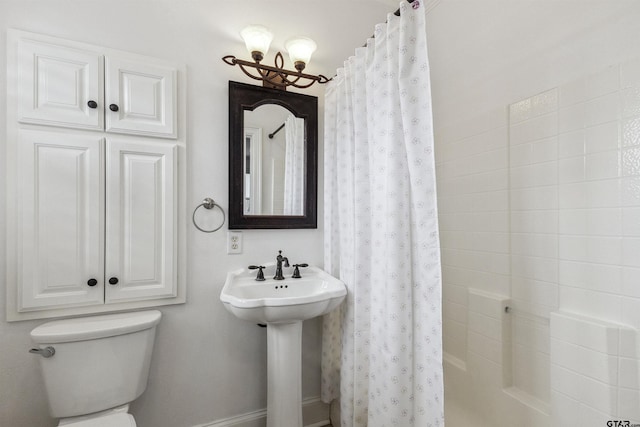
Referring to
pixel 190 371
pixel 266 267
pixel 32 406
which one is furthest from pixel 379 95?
pixel 32 406

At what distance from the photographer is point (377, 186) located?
3.93ft

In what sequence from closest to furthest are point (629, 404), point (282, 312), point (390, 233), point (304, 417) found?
point (629, 404)
point (390, 233)
point (282, 312)
point (304, 417)

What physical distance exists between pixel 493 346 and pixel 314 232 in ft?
3.73

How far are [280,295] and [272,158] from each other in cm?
78

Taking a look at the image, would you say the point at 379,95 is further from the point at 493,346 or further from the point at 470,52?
the point at 493,346

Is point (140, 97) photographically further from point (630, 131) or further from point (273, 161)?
point (630, 131)

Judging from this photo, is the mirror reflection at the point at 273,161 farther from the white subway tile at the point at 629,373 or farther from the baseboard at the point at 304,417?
the white subway tile at the point at 629,373

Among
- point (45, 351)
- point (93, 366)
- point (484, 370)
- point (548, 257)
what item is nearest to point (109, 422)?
point (93, 366)

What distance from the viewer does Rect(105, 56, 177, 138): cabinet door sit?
4.34ft

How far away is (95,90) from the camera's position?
4.26ft

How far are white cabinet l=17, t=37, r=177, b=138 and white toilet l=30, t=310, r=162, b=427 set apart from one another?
884 mm

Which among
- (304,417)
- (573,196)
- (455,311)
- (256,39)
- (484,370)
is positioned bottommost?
(304,417)

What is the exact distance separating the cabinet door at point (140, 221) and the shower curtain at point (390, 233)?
2.89 feet

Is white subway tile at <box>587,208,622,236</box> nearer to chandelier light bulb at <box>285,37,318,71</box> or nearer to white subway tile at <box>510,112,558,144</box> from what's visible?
white subway tile at <box>510,112,558,144</box>
